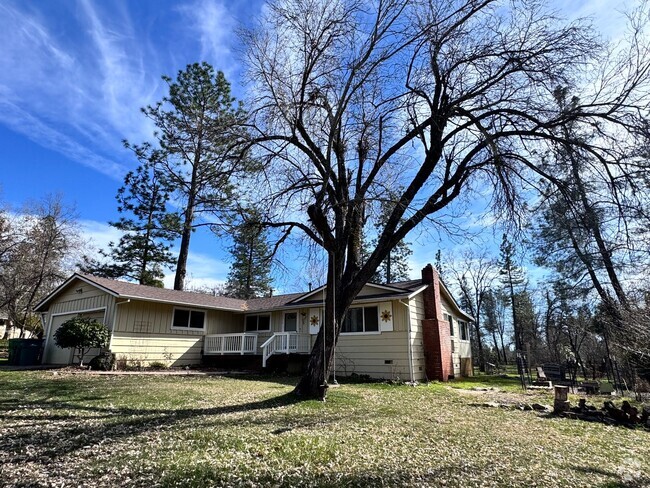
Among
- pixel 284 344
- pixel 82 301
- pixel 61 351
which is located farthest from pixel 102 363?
pixel 284 344

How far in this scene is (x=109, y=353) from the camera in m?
13.8

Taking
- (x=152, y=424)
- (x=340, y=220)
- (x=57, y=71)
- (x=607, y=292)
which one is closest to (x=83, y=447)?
(x=152, y=424)

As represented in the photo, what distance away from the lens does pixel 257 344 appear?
17594 millimetres

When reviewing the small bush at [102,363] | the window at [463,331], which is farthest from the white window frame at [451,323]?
the small bush at [102,363]

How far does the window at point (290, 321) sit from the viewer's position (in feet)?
57.2

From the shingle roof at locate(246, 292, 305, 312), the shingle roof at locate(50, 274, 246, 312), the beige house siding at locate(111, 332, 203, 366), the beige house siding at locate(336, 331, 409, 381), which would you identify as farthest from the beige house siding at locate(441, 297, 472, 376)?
the beige house siding at locate(111, 332, 203, 366)

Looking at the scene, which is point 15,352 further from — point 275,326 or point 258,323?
point 275,326

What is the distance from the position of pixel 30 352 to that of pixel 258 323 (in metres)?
9.46

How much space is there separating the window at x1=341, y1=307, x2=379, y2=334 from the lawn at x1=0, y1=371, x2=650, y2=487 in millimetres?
6390

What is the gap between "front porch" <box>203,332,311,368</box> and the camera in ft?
51.6

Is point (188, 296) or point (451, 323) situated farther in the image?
point (451, 323)

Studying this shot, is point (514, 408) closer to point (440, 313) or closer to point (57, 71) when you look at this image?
point (440, 313)

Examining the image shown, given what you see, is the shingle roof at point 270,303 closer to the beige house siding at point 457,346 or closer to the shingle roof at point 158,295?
the shingle roof at point 158,295

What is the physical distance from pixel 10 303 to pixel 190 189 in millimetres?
22114
